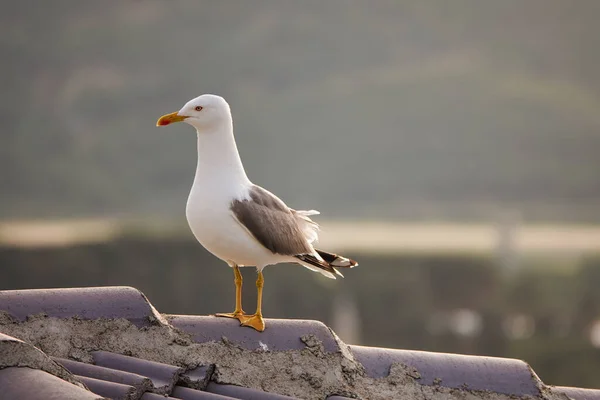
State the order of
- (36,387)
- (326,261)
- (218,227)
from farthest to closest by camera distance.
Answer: (326,261) → (218,227) → (36,387)

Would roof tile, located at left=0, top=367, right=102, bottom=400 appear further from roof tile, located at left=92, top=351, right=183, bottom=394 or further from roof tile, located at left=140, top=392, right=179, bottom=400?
roof tile, located at left=92, top=351, right=183, bottom=394

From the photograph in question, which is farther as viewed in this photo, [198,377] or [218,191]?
[218,191]

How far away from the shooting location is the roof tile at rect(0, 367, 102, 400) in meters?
2.78

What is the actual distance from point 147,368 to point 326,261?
76.4 inches

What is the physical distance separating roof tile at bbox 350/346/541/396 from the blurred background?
1889 cm

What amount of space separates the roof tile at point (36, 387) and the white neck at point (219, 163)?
1923 millimetres

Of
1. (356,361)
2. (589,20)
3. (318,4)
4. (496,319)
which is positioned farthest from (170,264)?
(589,20)

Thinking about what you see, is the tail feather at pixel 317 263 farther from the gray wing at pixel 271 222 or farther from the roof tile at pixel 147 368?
the roof tile at pixel 147 368

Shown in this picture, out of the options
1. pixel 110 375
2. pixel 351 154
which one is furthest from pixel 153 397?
pixel 351 154

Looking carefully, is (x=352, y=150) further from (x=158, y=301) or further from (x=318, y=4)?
(x=158, y=301)

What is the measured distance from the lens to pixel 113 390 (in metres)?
3.23

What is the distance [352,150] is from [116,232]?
3162 inches

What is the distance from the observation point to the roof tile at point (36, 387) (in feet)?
9.12

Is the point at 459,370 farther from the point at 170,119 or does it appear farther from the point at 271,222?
the point at 170,119
